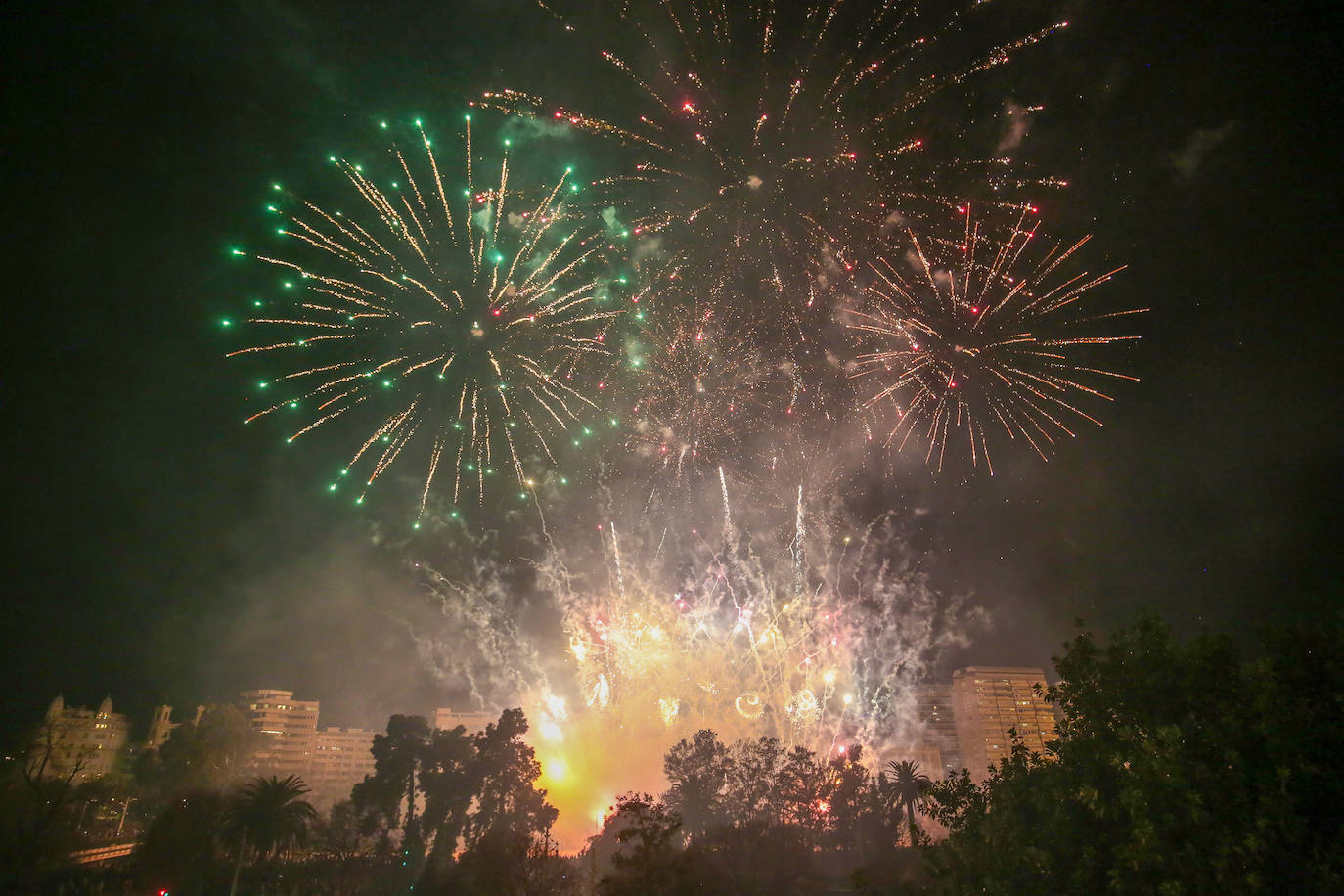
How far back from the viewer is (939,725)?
130m

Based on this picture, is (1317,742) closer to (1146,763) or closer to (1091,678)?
(1146,763)

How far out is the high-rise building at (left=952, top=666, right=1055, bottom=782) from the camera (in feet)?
394

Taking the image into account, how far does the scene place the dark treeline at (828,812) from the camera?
11453 millimetres

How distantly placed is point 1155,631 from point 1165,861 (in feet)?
14.8

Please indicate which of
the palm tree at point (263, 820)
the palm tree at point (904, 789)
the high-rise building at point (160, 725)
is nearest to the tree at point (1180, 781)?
the palm tree at point (263, 820)

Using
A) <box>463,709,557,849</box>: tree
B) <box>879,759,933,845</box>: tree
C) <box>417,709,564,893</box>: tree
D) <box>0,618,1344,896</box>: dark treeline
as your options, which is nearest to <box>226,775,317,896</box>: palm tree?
<box>0,618,1344,896</box>: dark treeline

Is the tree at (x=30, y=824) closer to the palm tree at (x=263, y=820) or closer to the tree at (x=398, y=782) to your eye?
the palm tree at (x=263, y=820)

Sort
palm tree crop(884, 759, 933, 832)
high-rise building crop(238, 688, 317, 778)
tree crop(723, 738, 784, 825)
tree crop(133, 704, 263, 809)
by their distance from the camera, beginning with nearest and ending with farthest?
tree crop(723, 738, 784, 825) → palm tree crop(884, 759, 933, 832) → tree crop(133, 704, 263, 809) → high-rise building crop(238, 688, 317, 778)

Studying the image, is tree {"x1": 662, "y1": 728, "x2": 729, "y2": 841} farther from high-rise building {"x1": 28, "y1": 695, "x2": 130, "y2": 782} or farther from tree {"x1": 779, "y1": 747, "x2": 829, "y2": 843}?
high-rise building {"x1": 28, "y1": 695, "x2": 130, "y2": 782}

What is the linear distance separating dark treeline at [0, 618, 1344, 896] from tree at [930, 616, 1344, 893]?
45 millimetres

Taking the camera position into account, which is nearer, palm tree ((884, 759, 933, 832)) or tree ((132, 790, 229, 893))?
tree ((132, 790, 229, 893))

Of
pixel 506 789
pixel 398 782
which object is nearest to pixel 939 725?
pixel 506 789

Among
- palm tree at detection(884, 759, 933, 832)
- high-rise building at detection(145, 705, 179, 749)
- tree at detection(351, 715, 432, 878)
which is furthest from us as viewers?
high-rise building at detection(145, 705, 179, 749)

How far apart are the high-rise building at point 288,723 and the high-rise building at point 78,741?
27984 mm
